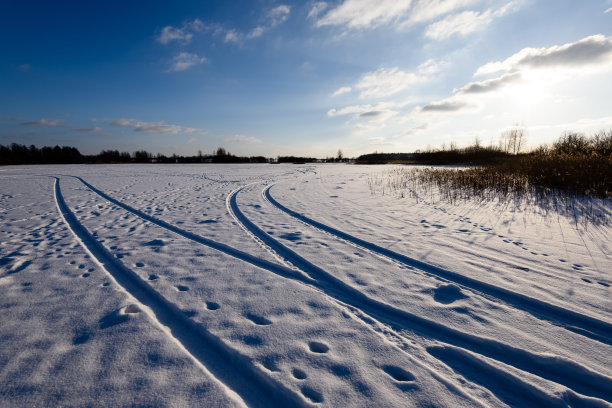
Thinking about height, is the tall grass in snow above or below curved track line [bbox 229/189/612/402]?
above

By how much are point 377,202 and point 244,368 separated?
8841mm

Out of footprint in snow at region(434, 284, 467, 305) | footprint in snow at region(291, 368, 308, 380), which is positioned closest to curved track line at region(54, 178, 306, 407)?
footprint in snow at region(291, 368, 308, 380)

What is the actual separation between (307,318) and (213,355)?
1078mm

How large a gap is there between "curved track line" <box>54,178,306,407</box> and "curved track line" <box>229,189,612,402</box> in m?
1.47

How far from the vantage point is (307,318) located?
9.82ft

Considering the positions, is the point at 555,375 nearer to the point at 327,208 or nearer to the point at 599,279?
the point at 599,279

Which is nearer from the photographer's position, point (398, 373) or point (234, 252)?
point (398, 373)

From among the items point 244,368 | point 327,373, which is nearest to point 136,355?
point 244,368

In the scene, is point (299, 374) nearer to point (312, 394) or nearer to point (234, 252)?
point (312, 394)

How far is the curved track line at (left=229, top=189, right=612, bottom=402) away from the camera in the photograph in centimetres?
214

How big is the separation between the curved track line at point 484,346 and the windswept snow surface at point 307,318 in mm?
14

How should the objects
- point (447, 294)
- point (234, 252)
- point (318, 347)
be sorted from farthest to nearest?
point (234, 252) < point (447, 294) < point (318, 347)

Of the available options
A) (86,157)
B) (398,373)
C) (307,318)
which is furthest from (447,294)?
(86,157)

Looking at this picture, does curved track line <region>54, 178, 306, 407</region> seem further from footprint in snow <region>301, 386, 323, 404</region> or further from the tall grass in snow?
the tall grass in snow
